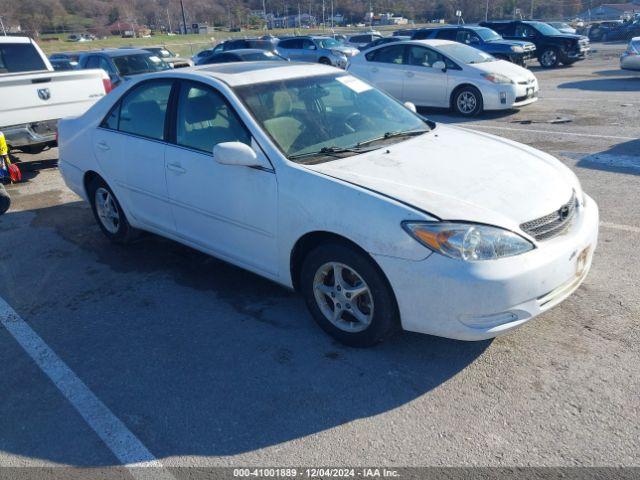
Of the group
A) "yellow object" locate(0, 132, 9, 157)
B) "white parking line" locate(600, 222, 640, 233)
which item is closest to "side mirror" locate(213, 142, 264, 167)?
"white parking line" locate(600, 222, 640, 233)

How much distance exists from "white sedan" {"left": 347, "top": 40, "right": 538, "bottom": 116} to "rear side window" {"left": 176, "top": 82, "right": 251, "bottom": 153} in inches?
324

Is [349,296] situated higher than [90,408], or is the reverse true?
[349,296]

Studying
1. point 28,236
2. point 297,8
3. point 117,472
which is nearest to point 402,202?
point 117,472

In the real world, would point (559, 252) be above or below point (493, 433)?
above

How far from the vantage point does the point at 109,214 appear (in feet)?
18.1

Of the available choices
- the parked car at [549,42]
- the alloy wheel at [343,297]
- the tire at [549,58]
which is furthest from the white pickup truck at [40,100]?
the tire at [549,58]

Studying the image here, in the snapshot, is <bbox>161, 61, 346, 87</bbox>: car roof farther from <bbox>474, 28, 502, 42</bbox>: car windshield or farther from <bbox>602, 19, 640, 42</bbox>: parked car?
<bbox>602, 19, 640, 42</bbox>: parked car

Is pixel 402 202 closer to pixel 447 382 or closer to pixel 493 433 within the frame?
pixel 447 382

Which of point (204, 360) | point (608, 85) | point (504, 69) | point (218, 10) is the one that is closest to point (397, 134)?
point (204, 360)

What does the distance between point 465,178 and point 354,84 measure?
1.60 m

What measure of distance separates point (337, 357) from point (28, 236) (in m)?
4.02

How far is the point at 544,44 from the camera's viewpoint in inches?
811

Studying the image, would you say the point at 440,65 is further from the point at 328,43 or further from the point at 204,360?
the point at 328,43

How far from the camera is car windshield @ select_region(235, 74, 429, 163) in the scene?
12.8ft
